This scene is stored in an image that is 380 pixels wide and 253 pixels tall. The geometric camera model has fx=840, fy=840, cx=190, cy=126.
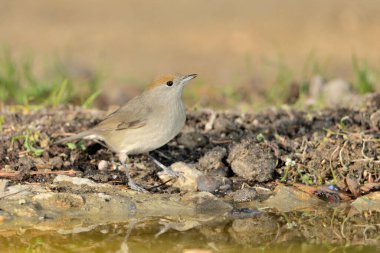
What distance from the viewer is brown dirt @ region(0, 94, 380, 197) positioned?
278 inches

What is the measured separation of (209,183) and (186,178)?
222mm

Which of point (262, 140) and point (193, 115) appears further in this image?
point (193, 115)

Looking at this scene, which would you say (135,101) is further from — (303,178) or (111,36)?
(111,36)

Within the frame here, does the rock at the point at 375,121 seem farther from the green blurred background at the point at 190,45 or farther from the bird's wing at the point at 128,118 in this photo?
the bird's wing at the point at 128,118

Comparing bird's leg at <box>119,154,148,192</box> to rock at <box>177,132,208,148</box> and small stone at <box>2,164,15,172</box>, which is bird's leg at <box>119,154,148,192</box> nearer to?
rock at <box>177,132,208,148</box>

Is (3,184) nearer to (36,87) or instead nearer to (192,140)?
(192,140)

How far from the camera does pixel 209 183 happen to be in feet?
22.5

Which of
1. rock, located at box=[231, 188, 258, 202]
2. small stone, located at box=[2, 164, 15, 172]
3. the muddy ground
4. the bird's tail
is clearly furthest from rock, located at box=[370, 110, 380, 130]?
small stone, located at box=[2, 164, 15, 172]

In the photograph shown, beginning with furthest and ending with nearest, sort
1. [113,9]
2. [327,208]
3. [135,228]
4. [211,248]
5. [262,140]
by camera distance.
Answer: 1. [113,9]
2. [262,140]
3. [327,208]
4. [135,228]
5. [211,248]

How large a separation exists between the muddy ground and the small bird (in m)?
0.19

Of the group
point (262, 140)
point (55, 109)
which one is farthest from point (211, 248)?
point (55, 109)

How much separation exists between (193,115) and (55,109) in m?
1.46

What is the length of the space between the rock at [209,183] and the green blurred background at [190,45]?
9.93 ft

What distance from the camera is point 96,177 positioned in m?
7.01
